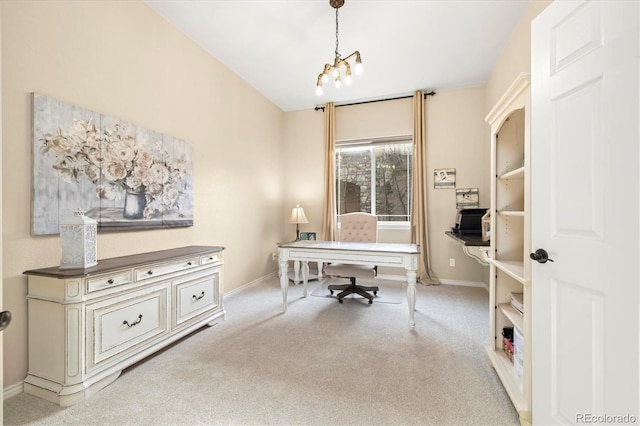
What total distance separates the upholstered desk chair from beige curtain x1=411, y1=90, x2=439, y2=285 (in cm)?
102

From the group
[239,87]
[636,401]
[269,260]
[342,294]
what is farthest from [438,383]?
[239,87]

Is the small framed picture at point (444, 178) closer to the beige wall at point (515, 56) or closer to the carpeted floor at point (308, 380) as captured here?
the beige wall at point (515, 56)

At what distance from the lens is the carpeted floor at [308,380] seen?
1482 millimetres

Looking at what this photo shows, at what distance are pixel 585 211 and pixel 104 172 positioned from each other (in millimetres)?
3018

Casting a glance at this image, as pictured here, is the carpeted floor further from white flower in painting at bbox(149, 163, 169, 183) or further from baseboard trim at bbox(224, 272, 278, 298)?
white flower in painting at bbox(149, 163, 169, 183)

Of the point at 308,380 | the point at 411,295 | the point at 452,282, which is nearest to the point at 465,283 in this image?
the point at 452,282

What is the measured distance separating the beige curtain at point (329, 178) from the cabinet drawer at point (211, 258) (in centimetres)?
220

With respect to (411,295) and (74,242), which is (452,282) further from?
(74,242)

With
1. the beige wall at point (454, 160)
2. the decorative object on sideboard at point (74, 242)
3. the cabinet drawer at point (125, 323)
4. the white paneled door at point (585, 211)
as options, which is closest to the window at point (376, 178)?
the beige wall at point (454, 160)

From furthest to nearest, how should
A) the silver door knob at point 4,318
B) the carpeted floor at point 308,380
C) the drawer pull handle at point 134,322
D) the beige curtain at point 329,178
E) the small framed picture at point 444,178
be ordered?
the beige curtain at point 329,178 < the small framed picture at point 444,178 < the drawer pull handle at point 134,322 < the carpeted floor at point 308,380 < the silver door knob at point 4,318

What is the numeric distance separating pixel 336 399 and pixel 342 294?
5.81 feet

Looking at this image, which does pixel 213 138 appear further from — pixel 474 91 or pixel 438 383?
pixel 474 91

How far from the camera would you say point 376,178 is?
15.4ft

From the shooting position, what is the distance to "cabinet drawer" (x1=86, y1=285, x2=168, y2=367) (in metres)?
1.67
